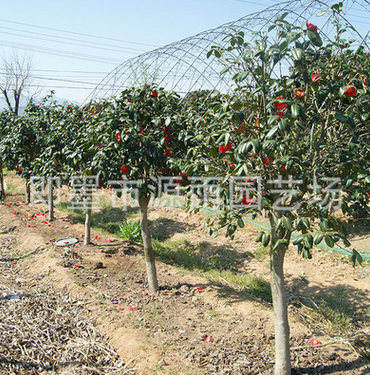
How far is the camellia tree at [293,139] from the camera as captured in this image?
2514 mm

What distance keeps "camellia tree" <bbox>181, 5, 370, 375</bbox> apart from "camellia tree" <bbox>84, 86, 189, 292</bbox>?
1.23 metres

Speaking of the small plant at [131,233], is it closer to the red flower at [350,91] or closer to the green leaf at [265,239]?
the green leaf at [265,239]

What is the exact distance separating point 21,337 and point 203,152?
2.74 metres

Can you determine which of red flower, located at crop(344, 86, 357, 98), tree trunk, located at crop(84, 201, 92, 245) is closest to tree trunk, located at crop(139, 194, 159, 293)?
tree trunk, located at crop(84, 201, 92, 245)

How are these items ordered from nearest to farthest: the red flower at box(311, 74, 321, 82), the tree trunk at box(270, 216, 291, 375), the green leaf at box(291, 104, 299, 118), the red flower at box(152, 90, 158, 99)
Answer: the green leaf at box(291, 104, 299, 118) < the red flower at box(311, 74, 321, 82) < the tree trunk at box(270, 216, 291, 375) < the red flower at box(152, 90, 158, 99)

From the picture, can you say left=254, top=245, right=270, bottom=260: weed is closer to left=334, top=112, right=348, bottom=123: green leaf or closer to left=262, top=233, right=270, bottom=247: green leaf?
left=262, top=233, right=270, bottom=247: green leaf

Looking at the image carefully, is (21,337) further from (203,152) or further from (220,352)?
(203,152)

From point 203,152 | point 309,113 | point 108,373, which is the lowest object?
point 108,373

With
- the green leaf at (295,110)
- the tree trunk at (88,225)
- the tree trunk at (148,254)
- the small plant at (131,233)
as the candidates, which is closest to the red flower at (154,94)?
the tree trunk at (148,254)

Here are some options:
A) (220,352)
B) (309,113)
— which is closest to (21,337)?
(220,352)

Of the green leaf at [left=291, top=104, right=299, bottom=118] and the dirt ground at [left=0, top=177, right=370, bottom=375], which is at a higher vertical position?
the green leaf at [left=291, top=104, right=299, bottom=118]

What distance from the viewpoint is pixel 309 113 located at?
2.91m

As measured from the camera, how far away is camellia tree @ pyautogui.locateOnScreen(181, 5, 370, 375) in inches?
99.0

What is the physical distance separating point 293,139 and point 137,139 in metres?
2.00
